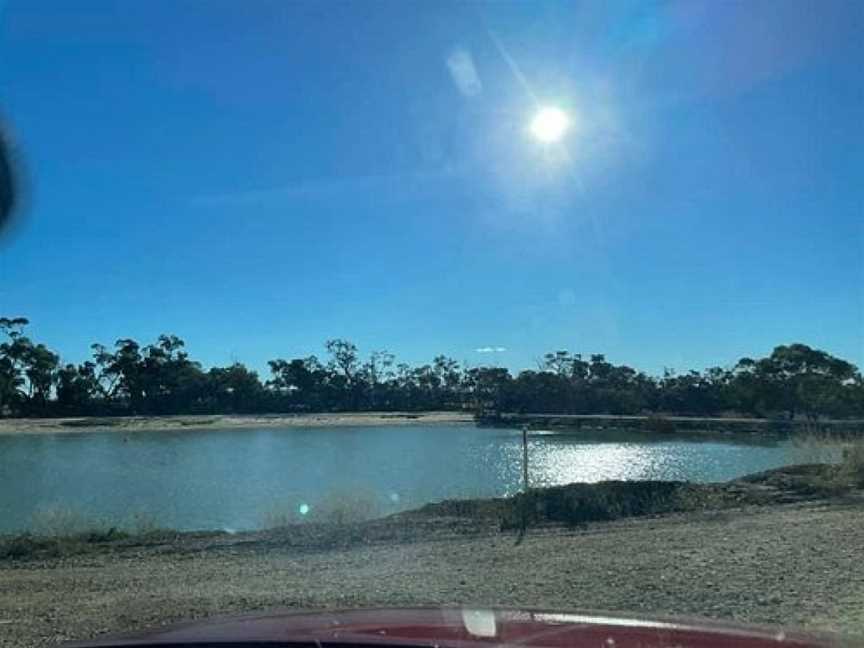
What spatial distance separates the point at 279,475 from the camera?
3291 centimetres

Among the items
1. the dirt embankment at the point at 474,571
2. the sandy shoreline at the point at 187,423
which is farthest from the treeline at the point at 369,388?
the dirt embankment at the point at 474,571

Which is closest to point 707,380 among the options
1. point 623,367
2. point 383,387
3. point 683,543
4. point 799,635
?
point 623,367

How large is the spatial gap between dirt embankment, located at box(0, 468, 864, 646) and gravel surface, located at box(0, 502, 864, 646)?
21 mm

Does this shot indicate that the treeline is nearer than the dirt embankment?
No

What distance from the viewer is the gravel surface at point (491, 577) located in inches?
285

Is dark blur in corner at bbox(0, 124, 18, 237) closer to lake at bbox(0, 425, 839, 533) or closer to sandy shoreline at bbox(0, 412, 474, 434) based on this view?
lake at bbox(0, 425, 839, 533)

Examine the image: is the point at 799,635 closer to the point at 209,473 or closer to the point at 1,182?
the point at 1,182

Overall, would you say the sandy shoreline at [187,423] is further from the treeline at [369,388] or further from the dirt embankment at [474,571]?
the dirt embankment at [474,571]

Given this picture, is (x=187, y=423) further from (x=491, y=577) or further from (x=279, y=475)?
(x=491, y=577)

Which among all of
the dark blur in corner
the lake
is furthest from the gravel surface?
the lake

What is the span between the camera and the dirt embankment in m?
7.32

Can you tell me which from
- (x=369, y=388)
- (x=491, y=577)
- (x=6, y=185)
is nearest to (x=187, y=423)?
(x=369, y=388)

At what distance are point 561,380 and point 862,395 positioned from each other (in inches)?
1799

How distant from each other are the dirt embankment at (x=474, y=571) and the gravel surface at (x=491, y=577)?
2cm
